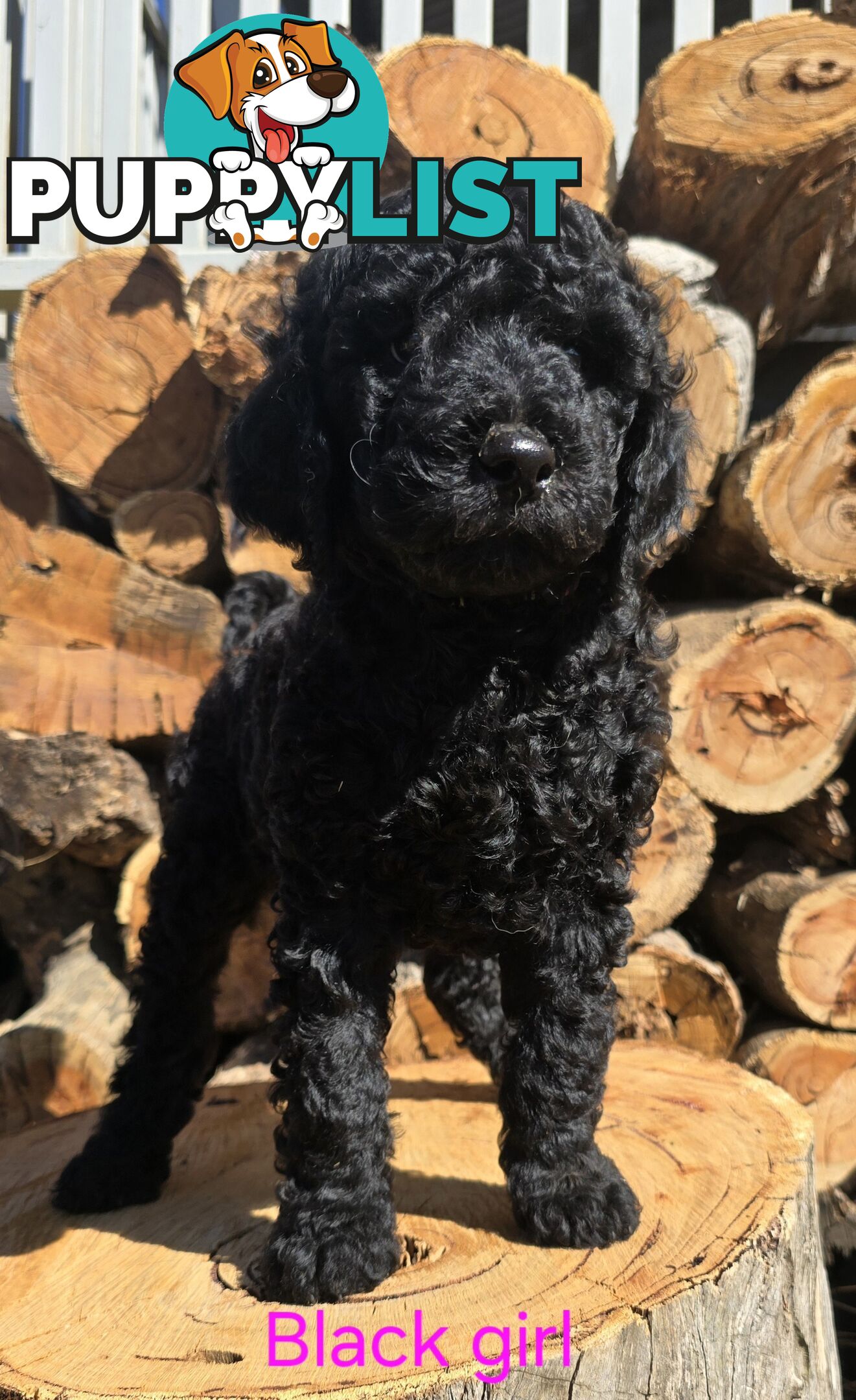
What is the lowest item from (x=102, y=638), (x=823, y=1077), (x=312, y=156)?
(x=823, y=1077)

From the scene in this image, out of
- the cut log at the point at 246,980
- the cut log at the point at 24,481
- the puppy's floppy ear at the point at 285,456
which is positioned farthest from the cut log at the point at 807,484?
the cut log at the point at 24,481

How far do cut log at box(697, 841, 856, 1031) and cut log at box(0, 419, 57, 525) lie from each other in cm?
272

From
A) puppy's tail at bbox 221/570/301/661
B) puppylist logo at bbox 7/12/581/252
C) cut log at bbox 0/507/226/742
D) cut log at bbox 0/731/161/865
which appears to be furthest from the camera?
cut log at bbox 0/507/226/742

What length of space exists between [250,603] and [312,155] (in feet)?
5.17

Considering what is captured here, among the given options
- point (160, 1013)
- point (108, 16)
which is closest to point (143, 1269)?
point (160, 1013)

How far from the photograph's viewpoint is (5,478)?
3.88m

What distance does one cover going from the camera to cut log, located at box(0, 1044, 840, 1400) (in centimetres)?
168

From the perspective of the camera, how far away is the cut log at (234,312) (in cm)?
344

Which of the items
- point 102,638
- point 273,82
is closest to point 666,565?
point 102,638

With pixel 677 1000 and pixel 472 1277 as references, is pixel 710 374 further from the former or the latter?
pixel 472 1277

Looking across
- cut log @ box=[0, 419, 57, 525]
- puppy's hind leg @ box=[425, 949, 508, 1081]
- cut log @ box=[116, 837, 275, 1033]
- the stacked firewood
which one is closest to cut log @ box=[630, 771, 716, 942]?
the stacked firewood

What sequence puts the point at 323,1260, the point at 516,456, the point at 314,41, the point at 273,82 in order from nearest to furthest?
1. the point at 516,456
2. the point at 323,1260
3. the point at 273,82
4. the point at 314,41

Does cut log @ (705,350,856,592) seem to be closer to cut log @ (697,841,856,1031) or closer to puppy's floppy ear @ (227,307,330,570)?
cut log @ (697,841,856,1031)

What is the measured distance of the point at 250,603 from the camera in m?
2.89
